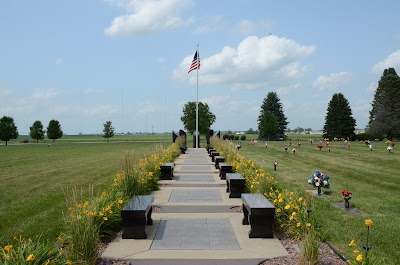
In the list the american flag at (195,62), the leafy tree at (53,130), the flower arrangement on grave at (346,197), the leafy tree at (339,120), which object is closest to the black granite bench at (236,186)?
the flower arrangement on grave at (346,197)

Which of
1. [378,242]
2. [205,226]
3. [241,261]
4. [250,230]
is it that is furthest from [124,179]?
[378,242]

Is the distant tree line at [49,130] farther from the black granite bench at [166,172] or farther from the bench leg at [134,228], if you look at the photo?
the bench leg at [134,228]

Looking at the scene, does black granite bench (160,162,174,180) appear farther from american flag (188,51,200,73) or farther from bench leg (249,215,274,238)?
american flag (188,51,200,73)

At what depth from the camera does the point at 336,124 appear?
2950 inches

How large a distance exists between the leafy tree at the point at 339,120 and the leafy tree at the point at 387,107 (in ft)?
20.1

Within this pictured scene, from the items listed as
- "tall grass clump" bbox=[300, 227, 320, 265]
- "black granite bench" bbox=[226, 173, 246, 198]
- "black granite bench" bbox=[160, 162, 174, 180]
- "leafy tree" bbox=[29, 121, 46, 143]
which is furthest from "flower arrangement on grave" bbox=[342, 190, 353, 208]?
"leafy tree" bbox=[29, 121, 46, 143]

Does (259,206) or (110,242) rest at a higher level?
(259,206)

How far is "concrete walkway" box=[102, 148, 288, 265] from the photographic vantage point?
18.4 ft

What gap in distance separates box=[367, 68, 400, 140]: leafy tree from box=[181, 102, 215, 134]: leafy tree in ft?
116

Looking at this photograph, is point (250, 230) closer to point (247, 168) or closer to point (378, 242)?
point (378, 242)

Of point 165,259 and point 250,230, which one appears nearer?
Answer: point 165,259

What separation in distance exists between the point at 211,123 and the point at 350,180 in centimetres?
7362

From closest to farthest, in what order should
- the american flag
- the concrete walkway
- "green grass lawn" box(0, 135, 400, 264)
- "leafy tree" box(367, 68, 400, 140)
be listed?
the concrete walkway → "green grass lawn" box(0, 135, 400, 264) → the american flag → "leafy tree" box(367, 68, 400, 140)

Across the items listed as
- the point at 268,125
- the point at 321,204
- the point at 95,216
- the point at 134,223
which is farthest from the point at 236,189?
the point at 268,125
